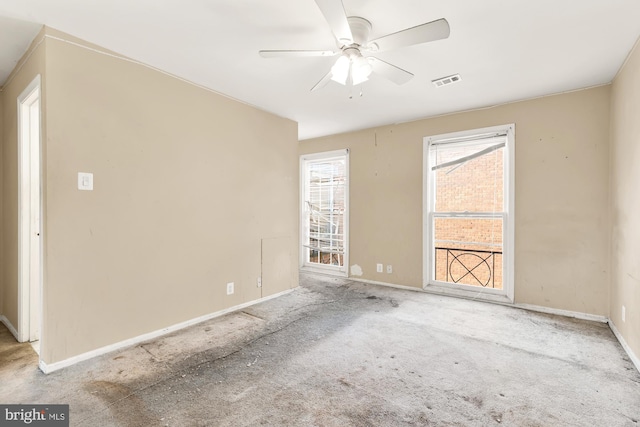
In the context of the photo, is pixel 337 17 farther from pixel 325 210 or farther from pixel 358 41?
pixel 325 210

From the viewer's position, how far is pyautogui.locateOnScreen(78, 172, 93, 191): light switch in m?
2.26

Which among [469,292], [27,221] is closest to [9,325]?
[27,221]

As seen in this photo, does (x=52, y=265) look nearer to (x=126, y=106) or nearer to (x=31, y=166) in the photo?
(x=31, y=166)

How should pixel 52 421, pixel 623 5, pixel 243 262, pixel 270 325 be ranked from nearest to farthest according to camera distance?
pixel 52 421 < pixel 623 5 < pixel 270 325 < pixel 243 262

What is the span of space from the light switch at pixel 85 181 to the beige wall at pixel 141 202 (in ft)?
0.11

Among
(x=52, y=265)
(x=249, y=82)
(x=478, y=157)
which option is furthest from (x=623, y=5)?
(x=52, y=265)

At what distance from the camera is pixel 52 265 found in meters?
2.12

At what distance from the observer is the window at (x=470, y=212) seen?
12.0 feet

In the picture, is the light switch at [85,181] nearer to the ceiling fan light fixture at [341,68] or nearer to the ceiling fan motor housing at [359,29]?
the ceiling fan light fixture at [341,68]

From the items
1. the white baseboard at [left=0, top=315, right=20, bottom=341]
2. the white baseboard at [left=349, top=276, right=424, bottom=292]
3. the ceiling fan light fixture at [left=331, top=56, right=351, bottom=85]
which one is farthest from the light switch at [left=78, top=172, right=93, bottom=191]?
the white baseboard at [left=349, top=276, right=424, bottom=292]

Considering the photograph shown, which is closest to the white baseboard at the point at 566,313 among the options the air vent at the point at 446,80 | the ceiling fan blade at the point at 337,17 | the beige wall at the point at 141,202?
the air vent at the point at 446,80

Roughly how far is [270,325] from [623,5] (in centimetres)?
349

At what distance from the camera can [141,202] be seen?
2.61m

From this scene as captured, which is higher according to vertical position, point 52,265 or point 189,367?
point 52,265
